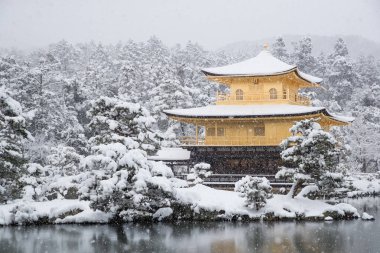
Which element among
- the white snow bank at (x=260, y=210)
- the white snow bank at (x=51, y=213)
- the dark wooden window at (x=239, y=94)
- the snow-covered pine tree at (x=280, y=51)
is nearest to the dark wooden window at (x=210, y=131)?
the dark wooden window at (x=239, y=94)

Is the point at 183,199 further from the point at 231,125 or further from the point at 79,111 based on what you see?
the point at 79,111

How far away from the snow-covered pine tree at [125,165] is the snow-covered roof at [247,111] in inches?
419

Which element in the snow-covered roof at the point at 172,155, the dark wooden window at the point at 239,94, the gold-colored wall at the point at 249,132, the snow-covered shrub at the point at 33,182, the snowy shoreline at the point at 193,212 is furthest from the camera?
the dark wooden window at the point at 239,94

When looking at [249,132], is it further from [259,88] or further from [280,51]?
[280,51]

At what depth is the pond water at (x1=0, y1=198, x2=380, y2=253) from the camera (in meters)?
22.6

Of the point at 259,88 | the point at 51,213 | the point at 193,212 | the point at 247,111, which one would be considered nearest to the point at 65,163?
the point at 51,213

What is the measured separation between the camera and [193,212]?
1225 inches

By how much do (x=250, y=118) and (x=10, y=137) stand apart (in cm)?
1898

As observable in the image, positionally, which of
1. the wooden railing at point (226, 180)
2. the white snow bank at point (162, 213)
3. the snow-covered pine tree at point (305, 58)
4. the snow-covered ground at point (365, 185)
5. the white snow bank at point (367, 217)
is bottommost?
the white snow bank at point (367, 217)

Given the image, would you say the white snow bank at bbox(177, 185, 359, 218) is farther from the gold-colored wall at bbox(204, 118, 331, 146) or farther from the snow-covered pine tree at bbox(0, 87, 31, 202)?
the snow-covered pine tree at bbox(0, 87, 31, 202)

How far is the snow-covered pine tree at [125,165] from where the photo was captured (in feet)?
96.1

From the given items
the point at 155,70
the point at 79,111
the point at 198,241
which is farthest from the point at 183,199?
the point at 155,70

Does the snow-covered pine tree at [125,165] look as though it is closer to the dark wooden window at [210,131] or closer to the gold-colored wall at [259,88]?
the dark wooden window at [210,131]

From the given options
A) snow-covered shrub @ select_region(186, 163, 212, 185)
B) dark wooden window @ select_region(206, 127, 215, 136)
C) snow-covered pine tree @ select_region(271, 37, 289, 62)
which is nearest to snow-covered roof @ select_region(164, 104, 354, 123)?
dark wooden window @ select_region(206, 127, 215, 136)
